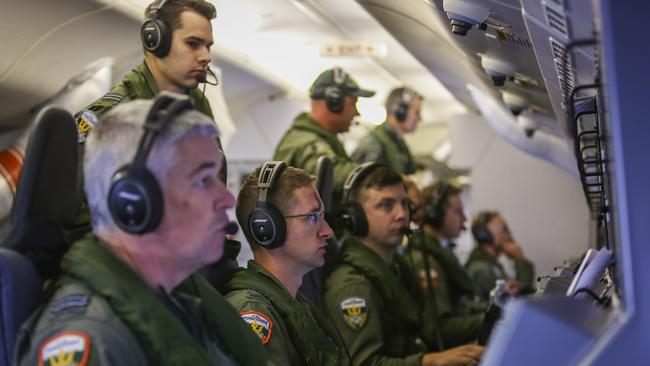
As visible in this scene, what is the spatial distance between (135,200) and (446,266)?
4.19 meters

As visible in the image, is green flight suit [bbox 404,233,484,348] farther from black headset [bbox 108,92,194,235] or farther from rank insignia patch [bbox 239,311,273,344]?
black headset [bbox 108,92,194,235]

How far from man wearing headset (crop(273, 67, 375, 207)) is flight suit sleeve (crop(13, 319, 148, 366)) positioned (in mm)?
3003

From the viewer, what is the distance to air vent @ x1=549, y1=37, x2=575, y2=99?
7.76ft

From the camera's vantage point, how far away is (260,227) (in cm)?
298

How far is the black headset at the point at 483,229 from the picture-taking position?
739cm

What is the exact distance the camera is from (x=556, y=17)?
6.54 ft

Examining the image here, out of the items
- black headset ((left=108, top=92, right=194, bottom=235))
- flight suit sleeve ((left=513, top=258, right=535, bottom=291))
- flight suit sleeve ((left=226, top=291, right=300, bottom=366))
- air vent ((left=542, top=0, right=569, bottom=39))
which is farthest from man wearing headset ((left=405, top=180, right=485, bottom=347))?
black headset ((left=108, top=92, right=194, bottom=235))

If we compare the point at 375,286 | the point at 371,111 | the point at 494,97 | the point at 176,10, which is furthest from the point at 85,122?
the point at 371,111

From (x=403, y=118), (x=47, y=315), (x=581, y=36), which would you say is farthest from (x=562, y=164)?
(x=47, y=315)

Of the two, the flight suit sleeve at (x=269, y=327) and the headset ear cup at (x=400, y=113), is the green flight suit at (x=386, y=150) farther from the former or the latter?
the flight suit sleeve at (x=269, y=327)

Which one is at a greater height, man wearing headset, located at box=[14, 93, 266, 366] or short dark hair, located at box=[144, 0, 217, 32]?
short dark hair, located at box=[144, 0, 217, 32]

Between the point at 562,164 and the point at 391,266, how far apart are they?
102 inches

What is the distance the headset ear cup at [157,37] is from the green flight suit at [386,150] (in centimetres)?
261

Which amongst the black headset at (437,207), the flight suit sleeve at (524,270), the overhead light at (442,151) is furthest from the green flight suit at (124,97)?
the overhead light at (442,151)
